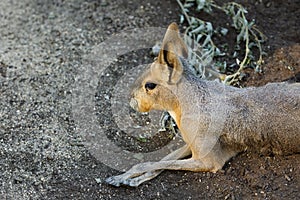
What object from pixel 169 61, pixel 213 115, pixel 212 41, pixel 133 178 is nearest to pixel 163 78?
pixel 169 61

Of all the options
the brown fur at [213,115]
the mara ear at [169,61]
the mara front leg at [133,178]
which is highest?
the mara ear at [169,61]

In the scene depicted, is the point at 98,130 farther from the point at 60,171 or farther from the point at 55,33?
the point at 55,33

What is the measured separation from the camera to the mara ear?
4.43m

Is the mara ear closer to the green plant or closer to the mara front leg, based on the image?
the mara front leg

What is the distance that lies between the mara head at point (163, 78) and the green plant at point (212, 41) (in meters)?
0.75

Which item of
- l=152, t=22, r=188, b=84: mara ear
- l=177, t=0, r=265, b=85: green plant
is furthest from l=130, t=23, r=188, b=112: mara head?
l=177, t=0, r=265, b=85: green plant

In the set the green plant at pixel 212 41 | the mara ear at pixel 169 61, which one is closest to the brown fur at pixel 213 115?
the mara ear at pixel 169 61

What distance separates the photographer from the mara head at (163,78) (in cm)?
446

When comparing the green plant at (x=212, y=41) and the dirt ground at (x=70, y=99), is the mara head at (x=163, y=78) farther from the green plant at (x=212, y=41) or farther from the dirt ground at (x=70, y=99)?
the green plant at (x=212, y=41)

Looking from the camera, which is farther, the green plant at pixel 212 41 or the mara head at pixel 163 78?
the green plant at pixel 212 41

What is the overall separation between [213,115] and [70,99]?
1.31 m

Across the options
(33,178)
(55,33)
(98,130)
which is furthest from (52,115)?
(55,33)

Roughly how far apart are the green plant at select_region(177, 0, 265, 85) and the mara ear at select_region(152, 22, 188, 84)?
0.83 meters

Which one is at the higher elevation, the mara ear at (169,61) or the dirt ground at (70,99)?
the mara ear at (169,61)
